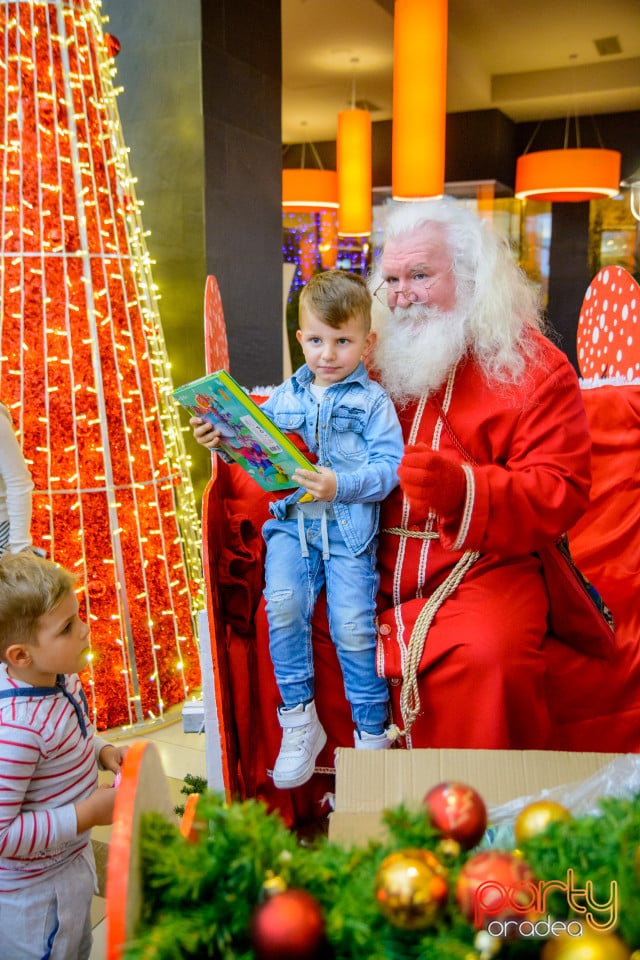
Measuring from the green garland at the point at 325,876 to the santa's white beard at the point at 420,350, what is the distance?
1.44 m

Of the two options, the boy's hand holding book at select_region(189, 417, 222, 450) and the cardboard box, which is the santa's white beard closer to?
the boy's hand holding book at select_region(189, 417, 222, 450)

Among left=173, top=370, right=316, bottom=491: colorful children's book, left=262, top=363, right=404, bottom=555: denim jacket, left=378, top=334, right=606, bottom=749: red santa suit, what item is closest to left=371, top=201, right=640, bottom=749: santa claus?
left=378, top=334, right=606, bottom=749: red santa suit

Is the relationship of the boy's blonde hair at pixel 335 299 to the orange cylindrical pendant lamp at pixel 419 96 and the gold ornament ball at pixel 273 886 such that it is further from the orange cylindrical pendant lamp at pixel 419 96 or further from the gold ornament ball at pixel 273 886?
the orange cylindrical pendant lamp at pixel 419 96

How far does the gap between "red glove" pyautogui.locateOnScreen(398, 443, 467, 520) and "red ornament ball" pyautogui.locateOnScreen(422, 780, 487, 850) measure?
0.89 metres

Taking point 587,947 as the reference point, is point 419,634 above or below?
below

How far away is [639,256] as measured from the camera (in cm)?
1047

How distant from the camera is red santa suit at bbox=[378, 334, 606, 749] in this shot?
198 cm

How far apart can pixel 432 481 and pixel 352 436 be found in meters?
0.44

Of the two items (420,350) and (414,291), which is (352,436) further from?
(414,291)

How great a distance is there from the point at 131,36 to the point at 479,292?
2.72m

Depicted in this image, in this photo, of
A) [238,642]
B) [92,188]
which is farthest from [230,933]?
[92,188]

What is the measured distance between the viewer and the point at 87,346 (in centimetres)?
318

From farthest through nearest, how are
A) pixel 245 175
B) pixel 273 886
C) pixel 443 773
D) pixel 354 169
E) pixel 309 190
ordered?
pixel 309 190
pixel 354 169
pixel 245 175
pixel 443 773
pixel 273 886

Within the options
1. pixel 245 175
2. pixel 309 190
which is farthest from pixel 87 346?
pixel 309 190
